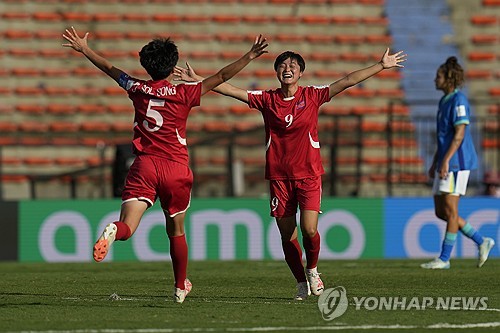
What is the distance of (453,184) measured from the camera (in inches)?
486

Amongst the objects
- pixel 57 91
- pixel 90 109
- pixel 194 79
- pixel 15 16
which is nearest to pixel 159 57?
pixel 194 79

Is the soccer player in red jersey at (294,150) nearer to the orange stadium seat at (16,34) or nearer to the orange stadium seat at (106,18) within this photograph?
the orange stadium seat at (16,34)

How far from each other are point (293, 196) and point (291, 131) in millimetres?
516

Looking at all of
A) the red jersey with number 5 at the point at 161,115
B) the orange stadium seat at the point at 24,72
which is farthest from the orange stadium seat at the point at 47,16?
the red jersey with number 5 at the point at 161,115

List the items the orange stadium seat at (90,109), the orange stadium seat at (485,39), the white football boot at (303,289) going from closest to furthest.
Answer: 1. the white football boot at (303,289)
2. the orange stadium seat at (90,109)
3. the orange stadium seat at (485,39)

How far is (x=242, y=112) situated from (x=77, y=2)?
13.0 ft

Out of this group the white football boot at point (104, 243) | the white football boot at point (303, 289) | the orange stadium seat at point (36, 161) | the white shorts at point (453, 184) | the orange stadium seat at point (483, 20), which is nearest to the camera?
the white football boot at point (104, 243)

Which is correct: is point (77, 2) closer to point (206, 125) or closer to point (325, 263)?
point (206, 125)

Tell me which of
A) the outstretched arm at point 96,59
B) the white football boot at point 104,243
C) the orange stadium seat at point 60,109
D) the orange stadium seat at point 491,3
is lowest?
the white football boot at point 104,243

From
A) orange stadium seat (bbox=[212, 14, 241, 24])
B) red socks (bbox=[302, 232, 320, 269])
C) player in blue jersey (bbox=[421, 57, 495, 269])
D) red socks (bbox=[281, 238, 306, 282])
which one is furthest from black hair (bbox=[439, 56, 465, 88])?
orange stadium seat (bbox=[212, 14, 241, 24])

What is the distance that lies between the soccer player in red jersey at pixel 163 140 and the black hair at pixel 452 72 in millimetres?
4028

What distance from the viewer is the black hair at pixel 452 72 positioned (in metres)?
12.2

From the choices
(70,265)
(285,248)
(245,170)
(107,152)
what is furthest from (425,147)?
(285,248)

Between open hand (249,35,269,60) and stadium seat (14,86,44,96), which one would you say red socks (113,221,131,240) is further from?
stadium seat (14,86,44,96)
